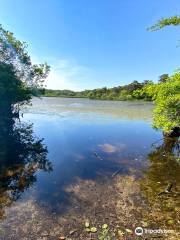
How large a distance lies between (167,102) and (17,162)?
336 inches

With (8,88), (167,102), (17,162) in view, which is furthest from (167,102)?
(8,88)

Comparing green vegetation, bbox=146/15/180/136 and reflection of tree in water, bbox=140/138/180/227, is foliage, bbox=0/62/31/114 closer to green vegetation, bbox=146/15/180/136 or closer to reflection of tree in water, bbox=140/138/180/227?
green vegetation, bbox=146/15/180/136

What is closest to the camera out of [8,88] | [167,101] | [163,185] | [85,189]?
[85,189]

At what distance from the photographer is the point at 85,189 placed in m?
8.46

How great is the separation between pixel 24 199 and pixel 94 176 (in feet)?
11.3

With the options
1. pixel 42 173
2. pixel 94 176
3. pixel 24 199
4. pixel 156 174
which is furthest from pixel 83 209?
pixel 156 174

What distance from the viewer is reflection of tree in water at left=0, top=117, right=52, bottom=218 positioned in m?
8.19

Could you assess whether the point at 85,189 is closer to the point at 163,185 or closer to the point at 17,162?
the point at 163,185

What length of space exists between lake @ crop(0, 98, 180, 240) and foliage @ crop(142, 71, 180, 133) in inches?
89.1

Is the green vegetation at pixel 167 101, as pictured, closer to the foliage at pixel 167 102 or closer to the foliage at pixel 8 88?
→ the foliage at pixel 167 102

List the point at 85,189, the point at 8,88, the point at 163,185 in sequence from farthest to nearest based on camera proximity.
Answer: the point at 8,88 < the point at 163,185 < the point at 85,189

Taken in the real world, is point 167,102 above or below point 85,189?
above

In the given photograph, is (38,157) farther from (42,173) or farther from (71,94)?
(71,94)

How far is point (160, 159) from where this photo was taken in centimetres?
1255
